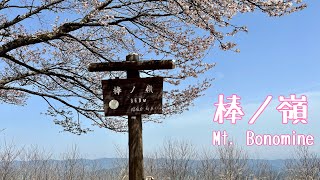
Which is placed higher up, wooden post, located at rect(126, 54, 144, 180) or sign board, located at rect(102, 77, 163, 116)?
sign board, located at rect(102, 77, 163, 116)

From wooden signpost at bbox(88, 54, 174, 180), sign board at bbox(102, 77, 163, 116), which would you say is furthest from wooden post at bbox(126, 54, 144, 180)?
sign board at bbox(102, 77, 163, 116)

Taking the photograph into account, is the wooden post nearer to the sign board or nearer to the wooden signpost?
the wooden signpost

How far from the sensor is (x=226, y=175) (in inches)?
909

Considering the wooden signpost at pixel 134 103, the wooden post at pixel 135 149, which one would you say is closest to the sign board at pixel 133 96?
the wooden signpost at pixel 134 103

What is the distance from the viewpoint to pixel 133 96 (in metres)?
4.93

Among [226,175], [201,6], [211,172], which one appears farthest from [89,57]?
[211,172]

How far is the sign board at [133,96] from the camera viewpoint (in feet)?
16.1

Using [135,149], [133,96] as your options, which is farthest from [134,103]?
[135,149]

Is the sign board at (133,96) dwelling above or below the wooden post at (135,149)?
above

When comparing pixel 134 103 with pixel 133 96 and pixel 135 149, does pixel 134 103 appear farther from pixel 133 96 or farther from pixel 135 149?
pixel 135 149

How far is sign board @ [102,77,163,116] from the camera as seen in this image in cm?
490

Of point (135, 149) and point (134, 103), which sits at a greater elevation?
point (134, 103)

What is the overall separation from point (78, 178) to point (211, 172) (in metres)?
8.67

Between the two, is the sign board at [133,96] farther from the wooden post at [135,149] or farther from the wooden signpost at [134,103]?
the wooden post at [135,149]
